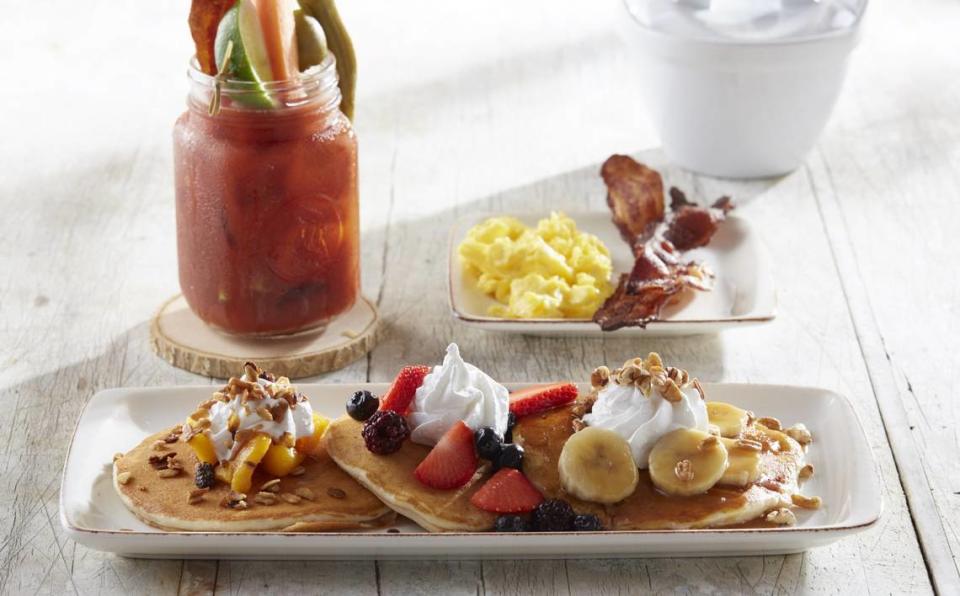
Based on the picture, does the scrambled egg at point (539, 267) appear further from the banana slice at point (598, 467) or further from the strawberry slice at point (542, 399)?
the banana slice at point (598, 467)

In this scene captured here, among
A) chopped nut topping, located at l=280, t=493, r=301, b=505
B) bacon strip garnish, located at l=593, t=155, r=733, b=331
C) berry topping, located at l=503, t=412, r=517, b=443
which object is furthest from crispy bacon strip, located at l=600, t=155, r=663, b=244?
chopped nut topping, located at l=280, t=493, r=301, b=505

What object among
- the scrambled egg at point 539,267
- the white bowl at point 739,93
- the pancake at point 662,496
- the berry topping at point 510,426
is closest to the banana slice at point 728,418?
the pancake at point 662,496

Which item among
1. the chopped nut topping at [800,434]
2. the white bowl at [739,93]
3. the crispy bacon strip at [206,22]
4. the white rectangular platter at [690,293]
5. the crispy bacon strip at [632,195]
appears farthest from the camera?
the white bowl at [739,93]

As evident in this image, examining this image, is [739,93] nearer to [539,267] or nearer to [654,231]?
[654,231]

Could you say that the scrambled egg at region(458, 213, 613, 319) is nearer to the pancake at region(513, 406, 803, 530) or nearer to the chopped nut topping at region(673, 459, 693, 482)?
the pancake at region(513, 406, 803, 530)

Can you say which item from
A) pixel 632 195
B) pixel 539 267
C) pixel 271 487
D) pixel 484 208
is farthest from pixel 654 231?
pixel 271 487

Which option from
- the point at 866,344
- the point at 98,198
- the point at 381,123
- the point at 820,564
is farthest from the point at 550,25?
the point at 820,564
